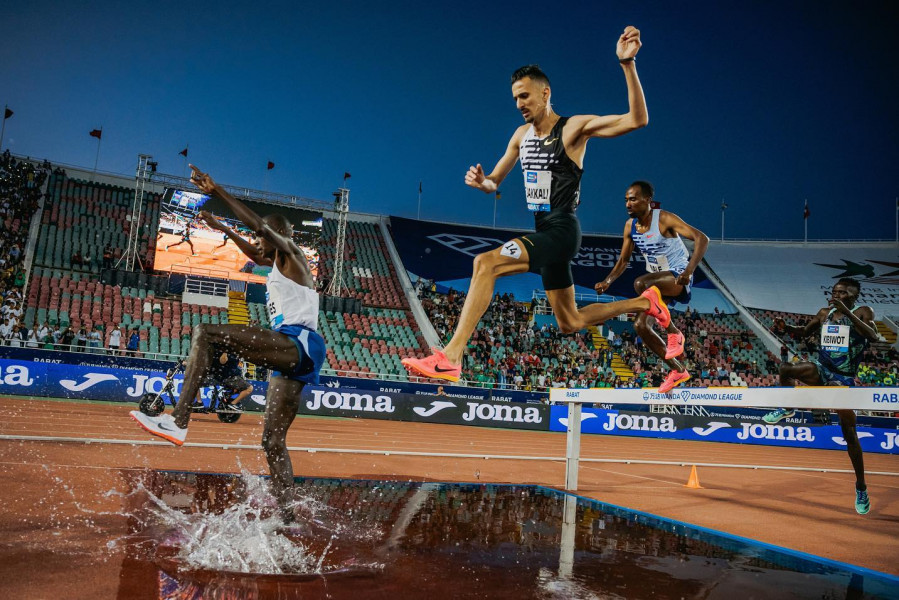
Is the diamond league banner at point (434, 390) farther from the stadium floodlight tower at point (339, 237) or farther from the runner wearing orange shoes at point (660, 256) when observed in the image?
the runner wearing orange shoes at point (660, 256)

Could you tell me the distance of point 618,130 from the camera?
14.0 ft

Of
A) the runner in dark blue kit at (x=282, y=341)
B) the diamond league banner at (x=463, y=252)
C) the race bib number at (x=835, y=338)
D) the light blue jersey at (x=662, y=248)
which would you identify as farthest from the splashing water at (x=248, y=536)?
the diamond league banner at (x=463, y=252)

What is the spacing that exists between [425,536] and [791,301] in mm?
38676

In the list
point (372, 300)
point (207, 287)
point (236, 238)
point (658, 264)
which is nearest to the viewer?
point (236, 238)

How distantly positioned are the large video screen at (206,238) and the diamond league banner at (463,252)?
9.29m

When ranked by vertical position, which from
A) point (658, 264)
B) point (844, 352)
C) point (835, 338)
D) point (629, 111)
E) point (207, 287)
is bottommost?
point (844, 352)

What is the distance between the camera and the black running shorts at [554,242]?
439 centimetres

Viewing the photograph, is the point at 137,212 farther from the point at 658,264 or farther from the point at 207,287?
the point at 658,264

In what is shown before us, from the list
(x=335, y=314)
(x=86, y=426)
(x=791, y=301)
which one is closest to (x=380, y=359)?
(x=335, y=314)

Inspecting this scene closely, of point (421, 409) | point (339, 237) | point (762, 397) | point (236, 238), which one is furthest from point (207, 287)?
point (762, 397)

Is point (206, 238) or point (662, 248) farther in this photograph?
point (206, 238)

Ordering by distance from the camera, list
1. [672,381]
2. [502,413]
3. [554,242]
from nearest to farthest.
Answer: [554,242] → [672,381] → [502,413]

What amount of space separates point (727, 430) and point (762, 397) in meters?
18.3

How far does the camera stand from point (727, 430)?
73.2ft
